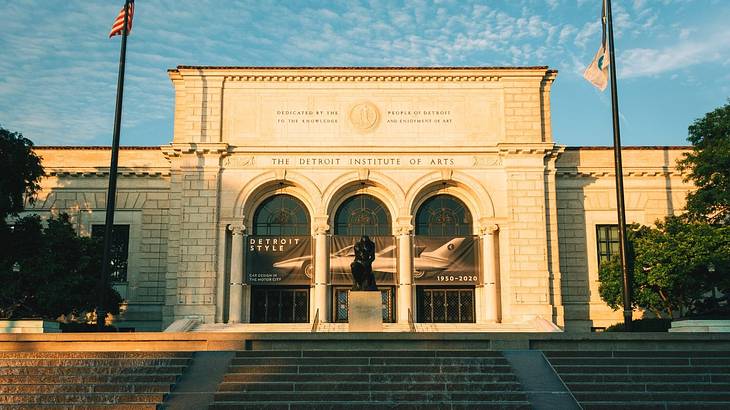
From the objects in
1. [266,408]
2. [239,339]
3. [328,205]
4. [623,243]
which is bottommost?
[266,408]

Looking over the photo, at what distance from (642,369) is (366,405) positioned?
6794 mm

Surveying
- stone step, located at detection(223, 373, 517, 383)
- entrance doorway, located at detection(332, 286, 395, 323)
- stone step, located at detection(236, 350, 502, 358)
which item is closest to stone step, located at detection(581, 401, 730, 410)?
stone step, located at detection(223, 373, 517, 383)

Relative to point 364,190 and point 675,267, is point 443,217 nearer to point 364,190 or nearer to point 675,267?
point 364,190

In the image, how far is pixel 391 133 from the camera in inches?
1374

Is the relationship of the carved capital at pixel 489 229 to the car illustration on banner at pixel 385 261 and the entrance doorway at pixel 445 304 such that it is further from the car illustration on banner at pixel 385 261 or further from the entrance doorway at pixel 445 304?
the entrance doorway at pixel 445 304

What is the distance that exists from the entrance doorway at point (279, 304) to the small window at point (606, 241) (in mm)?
14735

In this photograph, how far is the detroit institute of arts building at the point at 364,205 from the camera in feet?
110

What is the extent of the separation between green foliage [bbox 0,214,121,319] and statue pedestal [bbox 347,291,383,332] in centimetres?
1389

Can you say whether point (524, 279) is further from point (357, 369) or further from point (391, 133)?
point (357, 369)

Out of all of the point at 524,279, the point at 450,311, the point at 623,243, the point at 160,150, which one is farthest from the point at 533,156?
the point at 160,150

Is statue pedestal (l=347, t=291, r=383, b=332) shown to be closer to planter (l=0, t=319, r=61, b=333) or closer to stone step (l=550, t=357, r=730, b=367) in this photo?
stone step (l=550, t=357, r=730, b=367)

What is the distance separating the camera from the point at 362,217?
35.2 m

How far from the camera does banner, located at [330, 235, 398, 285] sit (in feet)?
111

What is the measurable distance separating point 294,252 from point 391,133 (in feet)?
23.8
